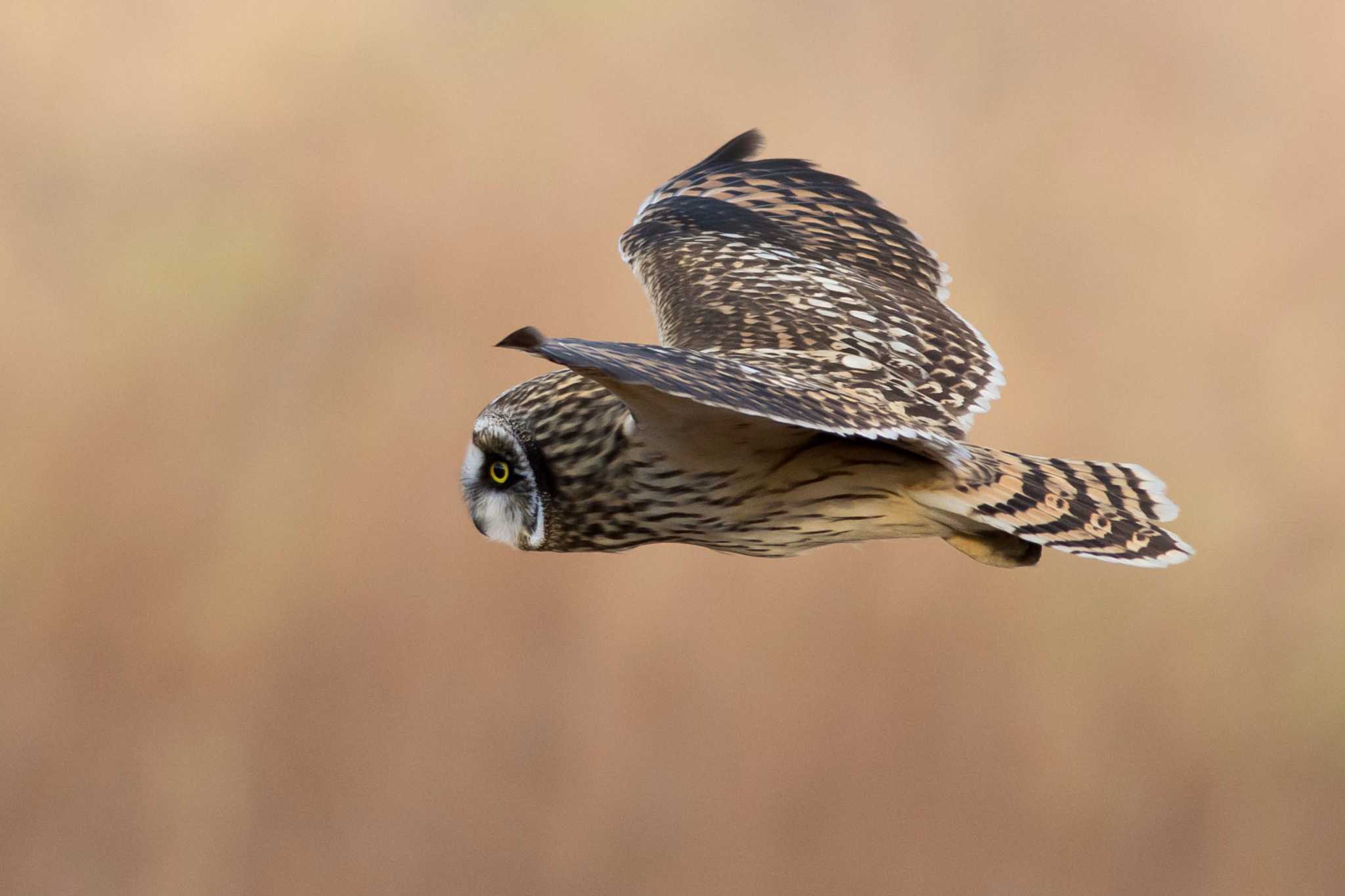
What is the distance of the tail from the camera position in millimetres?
1758

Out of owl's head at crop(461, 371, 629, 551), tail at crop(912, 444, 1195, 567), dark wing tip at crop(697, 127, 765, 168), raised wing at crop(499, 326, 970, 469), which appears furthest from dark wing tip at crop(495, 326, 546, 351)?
dark wing tip at crop(697, 127, 765, 168)

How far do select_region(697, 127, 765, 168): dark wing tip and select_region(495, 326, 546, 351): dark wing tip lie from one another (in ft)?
4.66

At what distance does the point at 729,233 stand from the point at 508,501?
0.82m

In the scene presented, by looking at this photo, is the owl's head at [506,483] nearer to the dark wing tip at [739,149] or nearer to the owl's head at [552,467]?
the owl's head at [552,467]

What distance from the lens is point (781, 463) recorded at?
6.02ft

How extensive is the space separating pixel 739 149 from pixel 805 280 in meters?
0.47

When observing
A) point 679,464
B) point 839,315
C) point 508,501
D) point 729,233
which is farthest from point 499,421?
point 729,233

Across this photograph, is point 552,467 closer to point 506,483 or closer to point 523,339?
point 506,483

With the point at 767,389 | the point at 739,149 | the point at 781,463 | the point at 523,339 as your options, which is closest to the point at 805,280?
the point at 739,149

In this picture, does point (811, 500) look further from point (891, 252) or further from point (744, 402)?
point (891, 252)

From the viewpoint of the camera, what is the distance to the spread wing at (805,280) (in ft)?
7.11

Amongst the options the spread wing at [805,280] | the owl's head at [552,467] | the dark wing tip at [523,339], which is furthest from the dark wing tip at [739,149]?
the dark wing tip at [523,339]

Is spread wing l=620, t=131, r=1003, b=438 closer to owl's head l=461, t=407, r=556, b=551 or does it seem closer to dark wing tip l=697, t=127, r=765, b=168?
dark wing tip l=697, t=127, r=765, b=168

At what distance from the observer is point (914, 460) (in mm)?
1800
